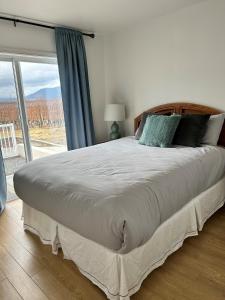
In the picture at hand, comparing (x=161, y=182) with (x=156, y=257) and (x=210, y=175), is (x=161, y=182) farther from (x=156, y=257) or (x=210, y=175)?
(x=210, y=175)

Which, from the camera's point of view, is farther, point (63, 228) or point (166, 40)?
point (166, 40)

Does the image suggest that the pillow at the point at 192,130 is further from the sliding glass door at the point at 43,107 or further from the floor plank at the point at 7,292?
the floor plank at the point at 7,292

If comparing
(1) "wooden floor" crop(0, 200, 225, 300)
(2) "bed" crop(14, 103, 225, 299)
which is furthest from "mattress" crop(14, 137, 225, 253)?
(1) "wooden floor" crop(0, 200, 225, 300)

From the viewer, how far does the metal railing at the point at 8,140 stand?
3.17m

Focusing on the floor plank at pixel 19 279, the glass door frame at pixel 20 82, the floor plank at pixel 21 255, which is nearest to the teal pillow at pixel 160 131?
the glass door frame at pixel 20 82

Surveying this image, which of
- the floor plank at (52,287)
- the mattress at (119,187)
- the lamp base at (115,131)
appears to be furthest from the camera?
the lamp base at (115,131)

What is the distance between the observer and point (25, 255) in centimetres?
206

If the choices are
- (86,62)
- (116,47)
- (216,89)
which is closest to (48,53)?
(86,62)

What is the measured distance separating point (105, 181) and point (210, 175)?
116 centimetres

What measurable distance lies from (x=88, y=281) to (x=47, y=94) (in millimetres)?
2746

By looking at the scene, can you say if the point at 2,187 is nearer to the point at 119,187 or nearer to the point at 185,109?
the point at 119,187

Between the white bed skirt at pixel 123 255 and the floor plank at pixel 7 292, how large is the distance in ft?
1.40

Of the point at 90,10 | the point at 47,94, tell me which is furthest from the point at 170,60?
the point at 47,94

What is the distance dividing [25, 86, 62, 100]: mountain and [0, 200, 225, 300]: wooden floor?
2.04 m
